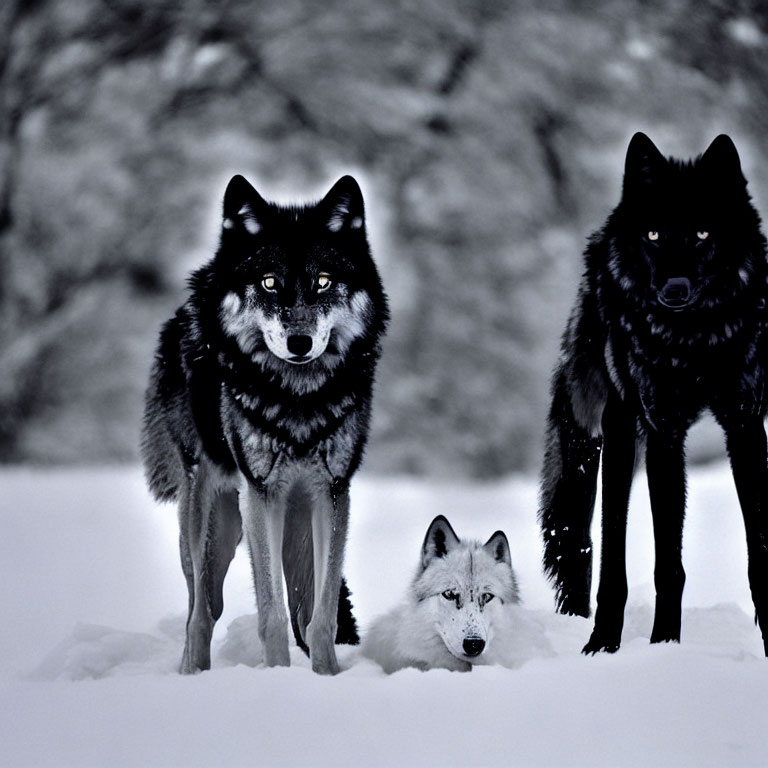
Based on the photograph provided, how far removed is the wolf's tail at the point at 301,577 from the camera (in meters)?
2.90

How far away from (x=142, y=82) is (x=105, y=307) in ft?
2.80

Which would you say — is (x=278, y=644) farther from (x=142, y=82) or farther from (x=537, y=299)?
(x=142, y=82)

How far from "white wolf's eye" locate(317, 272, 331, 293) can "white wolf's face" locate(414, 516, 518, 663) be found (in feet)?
2.49

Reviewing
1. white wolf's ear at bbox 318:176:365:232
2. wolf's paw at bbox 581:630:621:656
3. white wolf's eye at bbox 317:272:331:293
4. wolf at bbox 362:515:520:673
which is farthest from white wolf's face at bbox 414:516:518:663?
white wolf's ear at bbox 318:176:365:232

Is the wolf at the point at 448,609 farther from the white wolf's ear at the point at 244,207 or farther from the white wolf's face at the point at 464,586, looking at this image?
the white wolf's ear at the point at 244,207

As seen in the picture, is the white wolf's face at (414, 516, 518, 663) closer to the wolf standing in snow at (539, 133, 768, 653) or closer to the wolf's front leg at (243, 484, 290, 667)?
the wolf standing in snow at (539, 133, 768, 653)

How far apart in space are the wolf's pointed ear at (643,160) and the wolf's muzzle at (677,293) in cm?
37

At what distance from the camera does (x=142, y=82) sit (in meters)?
3.68

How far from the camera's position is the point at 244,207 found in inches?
114

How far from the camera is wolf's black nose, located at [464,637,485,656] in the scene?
273cm

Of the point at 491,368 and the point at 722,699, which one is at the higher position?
the point at 491,368

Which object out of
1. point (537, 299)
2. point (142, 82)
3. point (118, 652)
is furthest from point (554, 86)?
point (118, 652)

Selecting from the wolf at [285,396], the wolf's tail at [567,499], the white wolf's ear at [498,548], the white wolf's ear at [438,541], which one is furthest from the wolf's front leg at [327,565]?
the wolf's tail at [567,499]

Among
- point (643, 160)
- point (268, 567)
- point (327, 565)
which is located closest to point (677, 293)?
point (643, 160)
